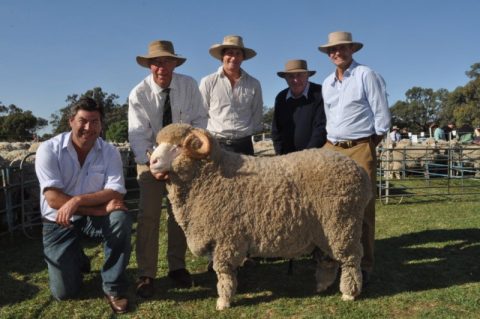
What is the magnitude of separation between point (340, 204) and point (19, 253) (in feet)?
15.2

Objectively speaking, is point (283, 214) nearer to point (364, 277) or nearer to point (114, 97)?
point (364, 277)

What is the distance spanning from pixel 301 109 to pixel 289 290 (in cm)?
202

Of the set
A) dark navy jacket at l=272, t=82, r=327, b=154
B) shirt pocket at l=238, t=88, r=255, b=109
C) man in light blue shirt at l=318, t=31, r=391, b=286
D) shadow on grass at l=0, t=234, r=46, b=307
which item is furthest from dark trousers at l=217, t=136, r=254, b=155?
shadow on grass at l=0, t=234, r=46, b=307

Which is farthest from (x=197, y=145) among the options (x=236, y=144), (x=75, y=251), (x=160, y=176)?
(x=75, y=251)

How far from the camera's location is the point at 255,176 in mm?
3734

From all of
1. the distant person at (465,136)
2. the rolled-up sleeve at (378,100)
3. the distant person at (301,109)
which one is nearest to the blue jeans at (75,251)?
the distant person at (301,109)

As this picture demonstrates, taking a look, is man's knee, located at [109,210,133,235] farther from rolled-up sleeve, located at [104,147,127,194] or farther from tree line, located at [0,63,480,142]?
tree line, located at [0,63,480,142]

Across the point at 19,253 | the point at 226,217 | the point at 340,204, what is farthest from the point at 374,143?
the point at 19,253

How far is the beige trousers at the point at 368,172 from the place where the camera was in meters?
4.26

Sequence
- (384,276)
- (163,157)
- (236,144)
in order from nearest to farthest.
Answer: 1. (163,157)
2. (384,276)
3. (236,144)

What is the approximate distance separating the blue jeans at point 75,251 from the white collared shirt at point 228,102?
1.49 m

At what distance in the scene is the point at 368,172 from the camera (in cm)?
426

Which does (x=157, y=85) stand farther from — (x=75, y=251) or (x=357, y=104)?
(x=357, y=104)

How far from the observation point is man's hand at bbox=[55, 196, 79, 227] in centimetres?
360
